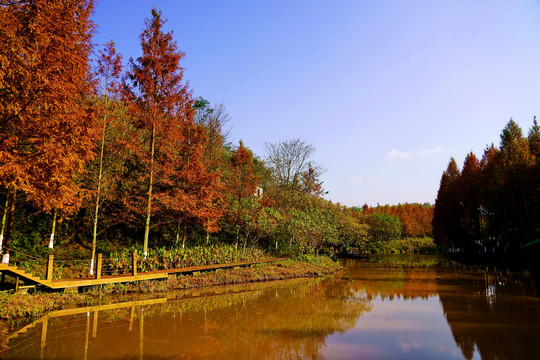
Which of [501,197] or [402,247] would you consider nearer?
[501,197]

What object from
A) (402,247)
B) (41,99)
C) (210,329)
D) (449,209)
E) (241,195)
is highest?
(41,99)

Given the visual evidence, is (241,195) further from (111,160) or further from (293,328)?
(293,328)

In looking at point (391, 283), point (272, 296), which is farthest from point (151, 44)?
point (391, 283)

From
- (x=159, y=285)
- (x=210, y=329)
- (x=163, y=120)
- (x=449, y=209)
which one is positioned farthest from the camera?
(x=449, y=209)

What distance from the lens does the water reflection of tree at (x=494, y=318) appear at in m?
7.83

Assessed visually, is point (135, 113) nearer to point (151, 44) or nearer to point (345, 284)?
point (151, 44)

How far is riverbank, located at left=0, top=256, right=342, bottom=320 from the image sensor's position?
36.1ft

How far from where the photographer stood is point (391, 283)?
68.8 feet

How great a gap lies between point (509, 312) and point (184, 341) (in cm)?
1115

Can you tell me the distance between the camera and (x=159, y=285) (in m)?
16.5

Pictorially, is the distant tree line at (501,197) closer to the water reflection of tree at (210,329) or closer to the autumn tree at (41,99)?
the water reflection of tree at (210,329)

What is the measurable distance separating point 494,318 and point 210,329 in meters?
9.21

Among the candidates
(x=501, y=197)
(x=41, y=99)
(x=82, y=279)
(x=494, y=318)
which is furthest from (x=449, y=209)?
(x=41, y=99)

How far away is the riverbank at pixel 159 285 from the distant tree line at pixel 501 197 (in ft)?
52.3
